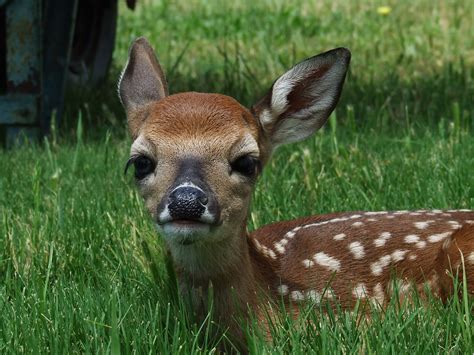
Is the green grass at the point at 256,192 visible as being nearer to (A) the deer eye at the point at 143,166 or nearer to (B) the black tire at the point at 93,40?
(B) the black tire at the point at 93,40

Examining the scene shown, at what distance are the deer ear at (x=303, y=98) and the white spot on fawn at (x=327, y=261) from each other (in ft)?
1.26

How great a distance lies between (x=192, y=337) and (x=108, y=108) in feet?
12.5

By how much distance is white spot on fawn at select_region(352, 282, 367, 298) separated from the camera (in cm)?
365

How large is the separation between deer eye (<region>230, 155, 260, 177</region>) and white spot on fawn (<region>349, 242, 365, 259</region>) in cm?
58

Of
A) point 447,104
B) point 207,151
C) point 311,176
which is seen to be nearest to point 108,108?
point 447,104

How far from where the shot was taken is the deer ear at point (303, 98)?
143 inches

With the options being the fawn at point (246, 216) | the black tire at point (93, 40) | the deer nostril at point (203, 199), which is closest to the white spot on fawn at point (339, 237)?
the fawn at point (246, 216)

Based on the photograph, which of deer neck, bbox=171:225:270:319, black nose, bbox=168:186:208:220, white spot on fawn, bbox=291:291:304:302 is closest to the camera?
black nose, bbox=168:186:208:220

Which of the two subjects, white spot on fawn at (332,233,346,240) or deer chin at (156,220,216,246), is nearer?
deer chin at (156,220,216,246)

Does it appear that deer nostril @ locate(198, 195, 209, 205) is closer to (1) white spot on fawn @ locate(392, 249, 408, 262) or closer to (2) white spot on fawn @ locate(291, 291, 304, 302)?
(2) white spot on fawn @ locate(291, 291, 304, 302)

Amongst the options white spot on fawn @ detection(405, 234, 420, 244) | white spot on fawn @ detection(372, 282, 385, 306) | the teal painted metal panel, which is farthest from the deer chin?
the teal painted metal panel

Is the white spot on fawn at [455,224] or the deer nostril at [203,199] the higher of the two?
the deer nostril at [203,199]

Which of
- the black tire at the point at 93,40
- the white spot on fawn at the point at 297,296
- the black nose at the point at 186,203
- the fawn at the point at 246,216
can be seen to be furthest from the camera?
the black tire at the point at 93,40

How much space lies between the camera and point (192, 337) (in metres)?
3.17
